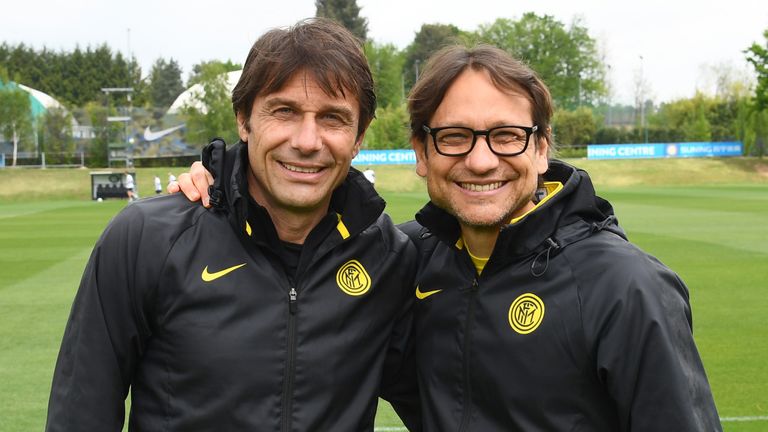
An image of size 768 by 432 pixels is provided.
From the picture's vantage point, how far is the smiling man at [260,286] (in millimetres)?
2910

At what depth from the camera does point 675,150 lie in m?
62.4

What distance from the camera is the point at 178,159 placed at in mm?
66312

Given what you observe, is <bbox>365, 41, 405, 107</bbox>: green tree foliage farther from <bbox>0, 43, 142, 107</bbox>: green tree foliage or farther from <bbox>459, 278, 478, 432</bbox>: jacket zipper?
<bbox>459, 278, 478, 432</bbox>: jacket zipper

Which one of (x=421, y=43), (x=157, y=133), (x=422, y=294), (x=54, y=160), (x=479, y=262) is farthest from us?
(x=421, y=43)

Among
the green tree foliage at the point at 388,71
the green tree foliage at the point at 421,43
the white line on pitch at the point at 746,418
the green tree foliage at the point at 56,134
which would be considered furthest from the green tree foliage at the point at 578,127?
the white line on pitch at the point at 746,418

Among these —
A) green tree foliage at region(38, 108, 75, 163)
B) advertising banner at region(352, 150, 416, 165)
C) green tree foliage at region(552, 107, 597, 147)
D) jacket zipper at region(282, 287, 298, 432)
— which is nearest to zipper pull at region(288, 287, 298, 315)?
jacket zipper at region(282, 287, 298, 432)

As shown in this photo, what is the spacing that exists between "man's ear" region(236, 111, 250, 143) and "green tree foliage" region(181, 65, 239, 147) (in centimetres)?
5977

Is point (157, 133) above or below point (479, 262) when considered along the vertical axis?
above

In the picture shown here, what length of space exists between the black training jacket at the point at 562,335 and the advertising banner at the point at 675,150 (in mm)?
61706

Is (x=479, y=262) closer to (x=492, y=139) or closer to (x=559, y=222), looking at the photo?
(x=559, y=222)

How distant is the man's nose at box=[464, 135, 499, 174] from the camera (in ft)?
9.95

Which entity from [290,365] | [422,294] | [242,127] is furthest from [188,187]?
[422,294]

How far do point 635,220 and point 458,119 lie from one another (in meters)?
21.5

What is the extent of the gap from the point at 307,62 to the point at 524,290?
1186mm
